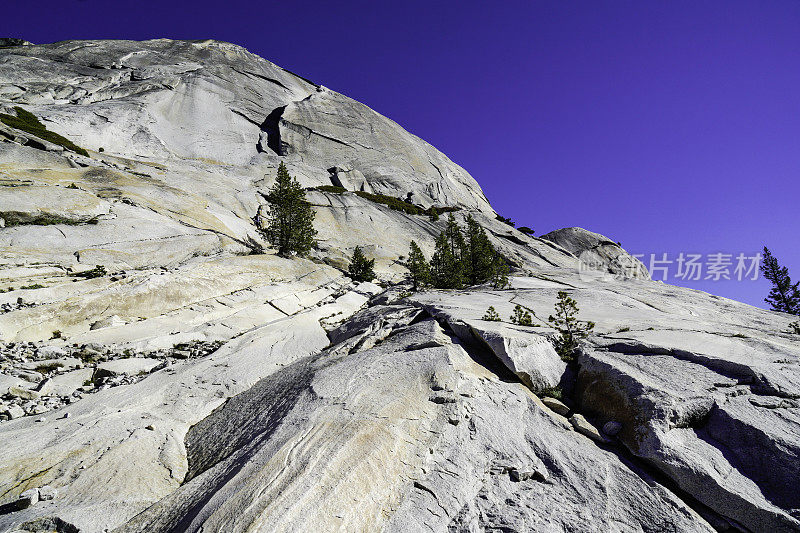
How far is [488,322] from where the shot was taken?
1356 cm

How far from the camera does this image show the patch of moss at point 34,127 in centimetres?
4247

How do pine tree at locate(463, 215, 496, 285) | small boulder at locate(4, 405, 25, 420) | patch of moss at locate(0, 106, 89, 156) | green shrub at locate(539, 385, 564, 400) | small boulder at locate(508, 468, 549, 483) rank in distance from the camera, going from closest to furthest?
small boulder at locate(508, 468, 549, 483)
small boulder at locate(4, 405, 25, 420)
green shrub at locate(539, 385, 564, 400)
pine tree at locate(463, 215, 496, 285)
patch of moss at locate(0, 106, 89, 156)

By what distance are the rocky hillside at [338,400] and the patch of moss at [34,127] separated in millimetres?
19683

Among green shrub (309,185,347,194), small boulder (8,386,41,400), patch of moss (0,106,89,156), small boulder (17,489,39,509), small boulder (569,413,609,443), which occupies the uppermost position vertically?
green shrub (309,185,347,194)

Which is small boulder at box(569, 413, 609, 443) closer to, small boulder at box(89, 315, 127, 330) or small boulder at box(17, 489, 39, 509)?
small boulder at box(17, 489, 39, 509)

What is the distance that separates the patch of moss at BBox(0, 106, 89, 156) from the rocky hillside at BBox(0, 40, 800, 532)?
64.6 feet

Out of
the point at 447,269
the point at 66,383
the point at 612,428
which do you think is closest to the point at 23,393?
the point at 66,383

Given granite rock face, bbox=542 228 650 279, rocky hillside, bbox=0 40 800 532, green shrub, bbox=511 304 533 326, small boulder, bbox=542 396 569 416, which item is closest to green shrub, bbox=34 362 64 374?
rocky hillside, bbox=0 40 800 532

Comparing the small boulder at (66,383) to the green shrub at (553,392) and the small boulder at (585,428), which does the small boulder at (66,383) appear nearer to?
the green shrub at (553,392)

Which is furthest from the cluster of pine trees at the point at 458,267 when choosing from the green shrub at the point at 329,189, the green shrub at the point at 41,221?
the green shrub at the point at 329,189

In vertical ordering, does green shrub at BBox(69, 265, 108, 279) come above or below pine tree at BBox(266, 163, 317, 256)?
below

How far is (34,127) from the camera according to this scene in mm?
45719

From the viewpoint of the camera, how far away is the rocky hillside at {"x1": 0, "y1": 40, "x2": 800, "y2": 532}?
6059 mm

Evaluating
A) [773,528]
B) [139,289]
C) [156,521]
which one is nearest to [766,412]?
[773,528]
